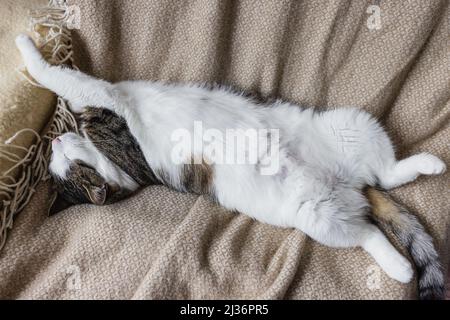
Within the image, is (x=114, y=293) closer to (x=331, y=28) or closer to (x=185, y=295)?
(x=185, y=295)

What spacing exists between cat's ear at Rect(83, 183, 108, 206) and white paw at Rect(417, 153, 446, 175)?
38.1 inches

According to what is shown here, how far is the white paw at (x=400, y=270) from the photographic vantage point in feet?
3.63

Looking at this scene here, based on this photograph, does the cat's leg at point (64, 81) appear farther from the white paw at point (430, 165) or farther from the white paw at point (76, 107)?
the white paw at point (430, 165)

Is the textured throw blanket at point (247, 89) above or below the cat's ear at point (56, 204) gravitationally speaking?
above

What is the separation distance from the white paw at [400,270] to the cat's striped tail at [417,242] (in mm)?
64

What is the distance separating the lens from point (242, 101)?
136 centimetres

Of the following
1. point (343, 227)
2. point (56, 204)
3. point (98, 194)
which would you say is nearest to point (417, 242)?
point (343, 227)

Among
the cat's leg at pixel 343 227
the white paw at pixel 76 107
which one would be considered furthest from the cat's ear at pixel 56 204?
the cat's leg at pixel 343 227

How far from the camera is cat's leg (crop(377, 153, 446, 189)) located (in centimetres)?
121

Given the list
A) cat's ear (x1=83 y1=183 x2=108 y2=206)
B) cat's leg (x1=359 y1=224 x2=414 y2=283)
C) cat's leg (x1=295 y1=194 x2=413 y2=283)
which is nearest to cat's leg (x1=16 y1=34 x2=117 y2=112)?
cat's ear (x1=83 y1=183 x2=108 y2=206)

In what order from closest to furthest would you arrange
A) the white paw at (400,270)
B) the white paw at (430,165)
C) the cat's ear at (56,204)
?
the white paw at (400,270)
the white paw at (430,165)
the cat's ear at (56,204)

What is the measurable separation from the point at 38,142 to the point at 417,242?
1222mm

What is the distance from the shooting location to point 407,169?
1.24 metres

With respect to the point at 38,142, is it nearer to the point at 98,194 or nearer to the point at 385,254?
the point at 98,194
